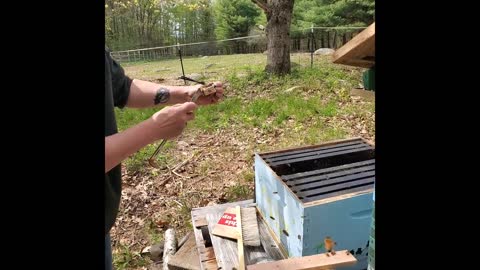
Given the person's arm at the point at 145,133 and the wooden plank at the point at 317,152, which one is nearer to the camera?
the person's arm at the point at 145,133

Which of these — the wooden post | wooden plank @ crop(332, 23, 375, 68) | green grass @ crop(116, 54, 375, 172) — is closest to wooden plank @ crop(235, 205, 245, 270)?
the wooden post

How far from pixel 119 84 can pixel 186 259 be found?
5.19ft

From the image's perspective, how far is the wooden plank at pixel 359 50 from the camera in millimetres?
1266

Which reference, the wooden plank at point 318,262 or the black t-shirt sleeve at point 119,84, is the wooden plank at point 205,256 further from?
the black t-shirt sleeve at point 119,84

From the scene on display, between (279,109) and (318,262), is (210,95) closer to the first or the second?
(318,262)

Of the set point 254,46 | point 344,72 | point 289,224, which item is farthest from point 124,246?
point 254,46

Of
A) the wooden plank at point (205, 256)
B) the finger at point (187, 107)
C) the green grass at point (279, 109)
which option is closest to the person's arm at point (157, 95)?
the finger at point (187, 107)

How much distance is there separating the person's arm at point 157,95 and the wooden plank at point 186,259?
4.43 ft

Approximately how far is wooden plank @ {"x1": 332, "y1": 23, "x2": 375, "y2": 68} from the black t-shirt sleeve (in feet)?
3.13

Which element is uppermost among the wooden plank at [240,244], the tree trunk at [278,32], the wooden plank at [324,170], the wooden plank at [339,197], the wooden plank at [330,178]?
the tree trunk at [278,32]
